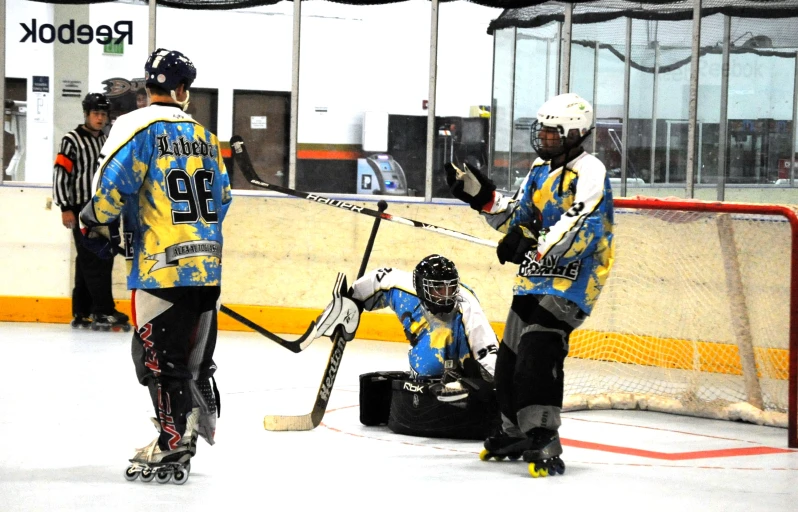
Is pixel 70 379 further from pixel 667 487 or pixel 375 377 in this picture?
pixel 667 487

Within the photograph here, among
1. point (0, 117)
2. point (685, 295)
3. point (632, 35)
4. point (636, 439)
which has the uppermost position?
point (632, 35)

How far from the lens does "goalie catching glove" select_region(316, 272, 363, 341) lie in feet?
15.3

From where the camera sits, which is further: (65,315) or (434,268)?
(65,315)

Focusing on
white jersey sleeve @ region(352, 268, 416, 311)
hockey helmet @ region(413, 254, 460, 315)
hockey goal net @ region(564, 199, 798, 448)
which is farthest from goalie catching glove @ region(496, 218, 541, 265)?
hockey goal net @ region(564, 199, 798, 448)

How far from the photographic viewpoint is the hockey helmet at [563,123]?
392 centimetres

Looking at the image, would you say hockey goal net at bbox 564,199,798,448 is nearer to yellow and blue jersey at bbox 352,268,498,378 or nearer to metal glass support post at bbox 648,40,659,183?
yellow and blue jersey at bbox 352,268,498,378

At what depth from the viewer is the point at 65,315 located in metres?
7.64

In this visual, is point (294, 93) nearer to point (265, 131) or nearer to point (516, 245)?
point (265, 131)

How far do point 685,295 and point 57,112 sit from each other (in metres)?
4.52

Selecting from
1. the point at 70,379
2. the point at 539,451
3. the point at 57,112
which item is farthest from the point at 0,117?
the point at 539,451

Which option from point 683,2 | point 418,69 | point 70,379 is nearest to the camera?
point 70,379

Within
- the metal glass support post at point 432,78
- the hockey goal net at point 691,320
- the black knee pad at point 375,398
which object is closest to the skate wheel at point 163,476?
the black knee pad at point 375,398

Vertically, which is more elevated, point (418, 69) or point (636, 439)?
point (418, 69)

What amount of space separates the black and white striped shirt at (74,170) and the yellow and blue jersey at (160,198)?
12.0 ft
